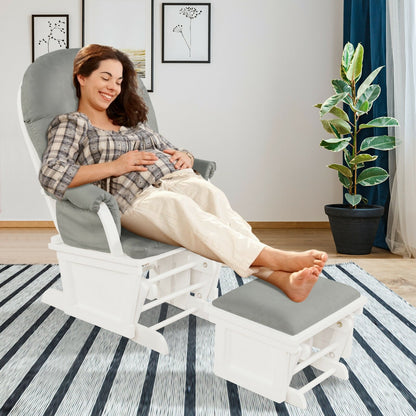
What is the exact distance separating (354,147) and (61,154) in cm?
183

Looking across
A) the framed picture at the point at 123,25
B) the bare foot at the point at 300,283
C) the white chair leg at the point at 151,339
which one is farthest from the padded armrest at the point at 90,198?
the framed picture at the point at 123,25

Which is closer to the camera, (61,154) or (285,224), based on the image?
(61,154)

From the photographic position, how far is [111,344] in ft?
5.33

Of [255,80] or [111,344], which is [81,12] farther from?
[111,344]

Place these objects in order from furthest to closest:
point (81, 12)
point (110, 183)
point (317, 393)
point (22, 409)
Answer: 1. point (81, 12)
2. point (110, 183)
3. point (317, 393)
4. point (22, 409)

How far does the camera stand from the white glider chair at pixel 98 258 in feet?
5.12

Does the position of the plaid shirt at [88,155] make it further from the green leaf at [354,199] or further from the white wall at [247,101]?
the white wall at [247,101]

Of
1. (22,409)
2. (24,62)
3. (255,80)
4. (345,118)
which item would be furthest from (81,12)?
(22,409)

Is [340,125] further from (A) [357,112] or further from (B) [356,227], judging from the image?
(B) [356,227]

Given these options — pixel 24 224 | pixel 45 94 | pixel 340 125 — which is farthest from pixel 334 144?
pixel 24 224

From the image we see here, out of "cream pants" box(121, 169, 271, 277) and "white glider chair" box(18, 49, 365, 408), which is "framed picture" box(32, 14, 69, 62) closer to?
"white glider chair" box(18, 49, 365, 408)

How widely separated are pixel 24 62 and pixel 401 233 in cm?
284

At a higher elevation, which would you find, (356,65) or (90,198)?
(356,65)

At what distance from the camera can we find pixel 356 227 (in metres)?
2.86
